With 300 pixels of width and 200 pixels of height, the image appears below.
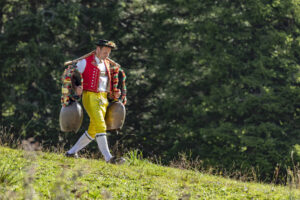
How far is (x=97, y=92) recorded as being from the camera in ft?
27.6

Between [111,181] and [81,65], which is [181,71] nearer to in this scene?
[81,65]

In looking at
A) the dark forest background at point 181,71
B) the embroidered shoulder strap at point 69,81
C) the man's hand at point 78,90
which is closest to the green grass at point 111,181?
the embroidered shoulder strap at point 69,81

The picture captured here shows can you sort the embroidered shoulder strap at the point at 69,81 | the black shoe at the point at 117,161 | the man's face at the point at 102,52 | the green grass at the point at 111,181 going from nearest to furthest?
the green grass at the point at 111,181 → the black shoe at the point at 117,161 → the embroidered shoulder strap at the point at 69,81 → the man's face at the point at 102,52

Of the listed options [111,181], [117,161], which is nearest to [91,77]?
[117,161]

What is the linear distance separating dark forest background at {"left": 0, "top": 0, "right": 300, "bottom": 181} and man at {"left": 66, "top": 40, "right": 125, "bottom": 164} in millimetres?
5379

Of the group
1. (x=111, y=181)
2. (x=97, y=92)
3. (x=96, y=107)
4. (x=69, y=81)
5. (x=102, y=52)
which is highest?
(x=102, y=52)

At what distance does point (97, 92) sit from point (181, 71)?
26.3 feet

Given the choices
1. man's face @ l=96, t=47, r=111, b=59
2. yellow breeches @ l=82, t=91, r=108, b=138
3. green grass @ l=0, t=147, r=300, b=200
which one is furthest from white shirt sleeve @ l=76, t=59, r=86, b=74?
green grass @ l=0, t=147, r=300, b=200

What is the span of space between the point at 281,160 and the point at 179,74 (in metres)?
4.44

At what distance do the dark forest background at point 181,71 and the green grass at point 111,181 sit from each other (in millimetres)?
6009

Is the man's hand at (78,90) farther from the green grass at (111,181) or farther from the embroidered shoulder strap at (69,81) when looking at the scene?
the green grass at (111,181)

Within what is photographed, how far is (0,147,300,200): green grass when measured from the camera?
5660mm

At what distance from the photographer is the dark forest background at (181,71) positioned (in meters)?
14.8

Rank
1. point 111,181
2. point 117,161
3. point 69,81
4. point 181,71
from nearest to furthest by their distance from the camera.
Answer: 1. point 111,181
2. point 117,161
3. point 69,81
4. point 181,71
